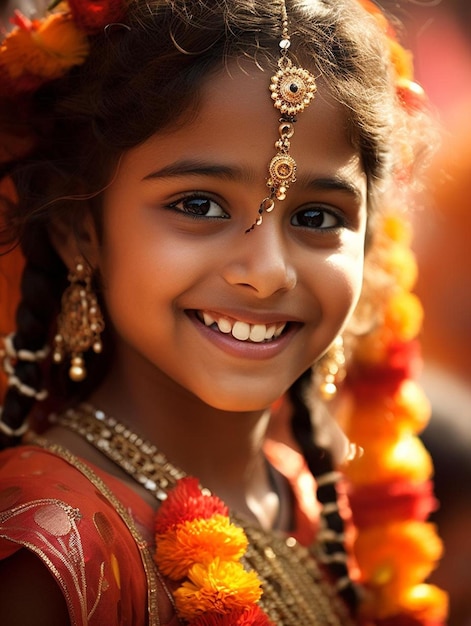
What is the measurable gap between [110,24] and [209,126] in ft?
0.94

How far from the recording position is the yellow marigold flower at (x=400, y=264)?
7.47ft

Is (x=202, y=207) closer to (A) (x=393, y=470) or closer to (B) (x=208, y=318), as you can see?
(B) (x=208, y=318)

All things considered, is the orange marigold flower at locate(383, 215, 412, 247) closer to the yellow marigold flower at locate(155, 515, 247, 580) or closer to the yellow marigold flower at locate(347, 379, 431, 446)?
the yellow marigold flower at locate(347, 379, 431, 446)

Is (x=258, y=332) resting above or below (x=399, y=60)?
below

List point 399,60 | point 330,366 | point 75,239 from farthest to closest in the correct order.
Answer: point 330,366
point 399,60
point 75,239

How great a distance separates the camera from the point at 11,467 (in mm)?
1544

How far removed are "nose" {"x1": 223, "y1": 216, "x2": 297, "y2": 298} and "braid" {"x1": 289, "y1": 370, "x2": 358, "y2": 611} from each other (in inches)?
25.3

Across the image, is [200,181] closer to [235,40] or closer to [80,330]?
[235,40]

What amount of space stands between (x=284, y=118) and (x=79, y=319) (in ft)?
1.86

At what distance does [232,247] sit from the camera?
154 cm

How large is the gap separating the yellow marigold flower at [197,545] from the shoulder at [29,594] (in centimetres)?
23

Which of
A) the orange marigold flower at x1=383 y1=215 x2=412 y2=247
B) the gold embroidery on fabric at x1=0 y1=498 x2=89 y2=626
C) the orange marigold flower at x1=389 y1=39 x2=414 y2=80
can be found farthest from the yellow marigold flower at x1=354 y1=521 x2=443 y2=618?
the orange marigold flower at x1=389 y1=39 x2=414 y2=80

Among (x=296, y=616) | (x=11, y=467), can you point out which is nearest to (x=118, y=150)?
(x=11, y=467)

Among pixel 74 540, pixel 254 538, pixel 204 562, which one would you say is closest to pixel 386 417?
pixel 254 538
